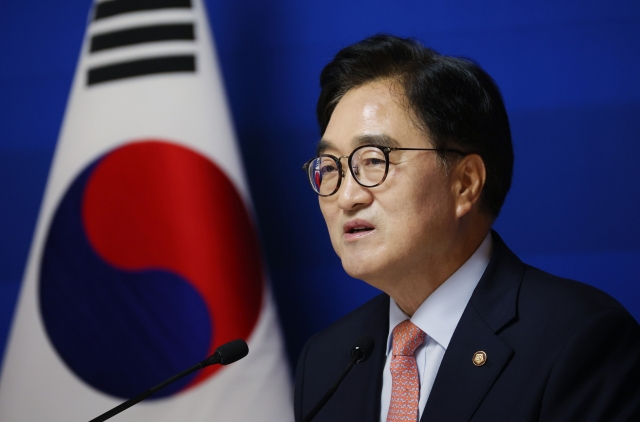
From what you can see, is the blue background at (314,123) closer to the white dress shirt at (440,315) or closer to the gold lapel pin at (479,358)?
the white dress shirt at (440,315)

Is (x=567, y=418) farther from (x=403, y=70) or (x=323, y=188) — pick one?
(x=403, y=70)

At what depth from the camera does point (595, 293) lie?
1.46 m

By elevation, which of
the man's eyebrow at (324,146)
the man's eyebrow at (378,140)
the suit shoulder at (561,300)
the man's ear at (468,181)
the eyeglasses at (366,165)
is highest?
the man's eyebrow at (324,146)

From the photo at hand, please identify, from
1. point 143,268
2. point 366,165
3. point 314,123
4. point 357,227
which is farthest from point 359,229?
point 314,123

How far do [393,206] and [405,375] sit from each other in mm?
374

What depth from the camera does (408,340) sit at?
152 cm

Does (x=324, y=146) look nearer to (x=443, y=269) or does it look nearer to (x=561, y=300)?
(x=443, y=269)

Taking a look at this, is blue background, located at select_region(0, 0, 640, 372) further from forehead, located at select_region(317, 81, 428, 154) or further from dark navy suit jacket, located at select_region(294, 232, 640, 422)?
forehead, located at select_region(317, 81, 428, 154)

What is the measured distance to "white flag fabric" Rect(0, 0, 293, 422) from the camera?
1.88 m

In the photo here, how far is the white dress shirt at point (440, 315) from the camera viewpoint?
1480 mm

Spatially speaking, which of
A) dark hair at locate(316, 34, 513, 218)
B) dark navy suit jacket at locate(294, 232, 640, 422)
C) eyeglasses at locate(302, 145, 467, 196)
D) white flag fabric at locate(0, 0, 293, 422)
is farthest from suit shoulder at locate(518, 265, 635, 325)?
white flag fabric at locate(0, 0, 293, 422)

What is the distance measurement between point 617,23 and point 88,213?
5.40 feet

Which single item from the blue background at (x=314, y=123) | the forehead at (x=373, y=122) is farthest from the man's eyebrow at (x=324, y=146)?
the blue background at (x=314, y=123)

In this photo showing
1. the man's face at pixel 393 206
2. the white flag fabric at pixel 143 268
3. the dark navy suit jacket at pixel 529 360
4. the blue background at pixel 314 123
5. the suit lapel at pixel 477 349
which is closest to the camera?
the dark navy suit jacket at pixel 529 360
